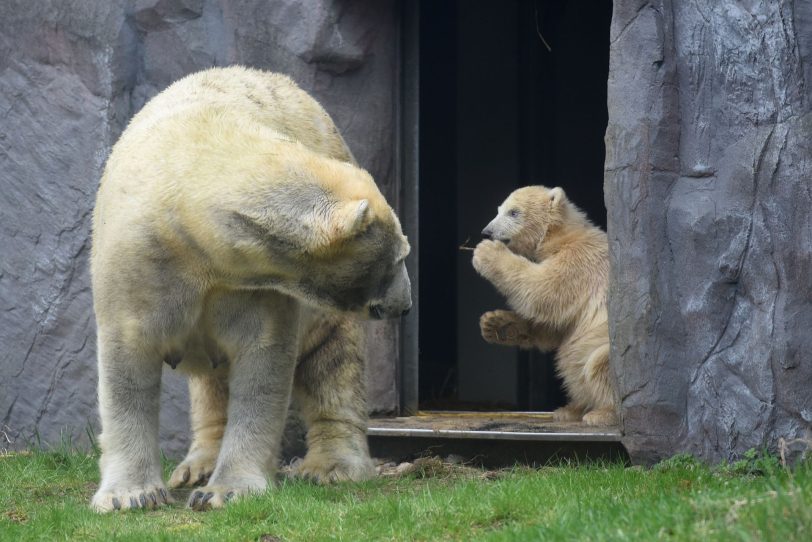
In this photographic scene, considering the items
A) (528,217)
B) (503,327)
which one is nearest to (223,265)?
(503,327)

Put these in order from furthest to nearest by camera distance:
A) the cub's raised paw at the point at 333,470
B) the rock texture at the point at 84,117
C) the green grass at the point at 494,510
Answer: the rock texture at the point at 84,117
the cub's raised paw at the point at 333,470
the green grass at the point at 494,510

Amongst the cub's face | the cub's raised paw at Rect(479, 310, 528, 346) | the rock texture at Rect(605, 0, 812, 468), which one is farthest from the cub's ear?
the rock texture at Rect(605, 0, 812, 468)

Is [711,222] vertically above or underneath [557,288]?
above

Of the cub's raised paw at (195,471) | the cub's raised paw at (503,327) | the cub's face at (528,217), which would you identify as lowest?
the cub's raised paw at (195,471)

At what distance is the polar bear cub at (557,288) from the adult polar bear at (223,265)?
6.10 ft

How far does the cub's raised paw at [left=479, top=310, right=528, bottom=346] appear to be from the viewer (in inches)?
295

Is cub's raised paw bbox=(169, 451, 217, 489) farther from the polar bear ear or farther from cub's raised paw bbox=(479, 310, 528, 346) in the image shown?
cub's raised paw bbox=(479, 310, 528, 346)

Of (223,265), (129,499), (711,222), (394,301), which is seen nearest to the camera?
(223,265)

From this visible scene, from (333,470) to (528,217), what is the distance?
107 inches

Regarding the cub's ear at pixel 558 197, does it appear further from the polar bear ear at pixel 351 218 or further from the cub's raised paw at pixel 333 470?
the polar bear ear at pixel 351 218

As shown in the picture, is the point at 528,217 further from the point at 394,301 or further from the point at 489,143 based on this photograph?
the point at 394,301

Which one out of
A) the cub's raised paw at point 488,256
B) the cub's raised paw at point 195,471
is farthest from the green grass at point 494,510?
the cub's raised paw at point 488,256

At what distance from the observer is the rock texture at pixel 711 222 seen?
5.13 m

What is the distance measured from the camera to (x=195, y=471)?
5.80 m
